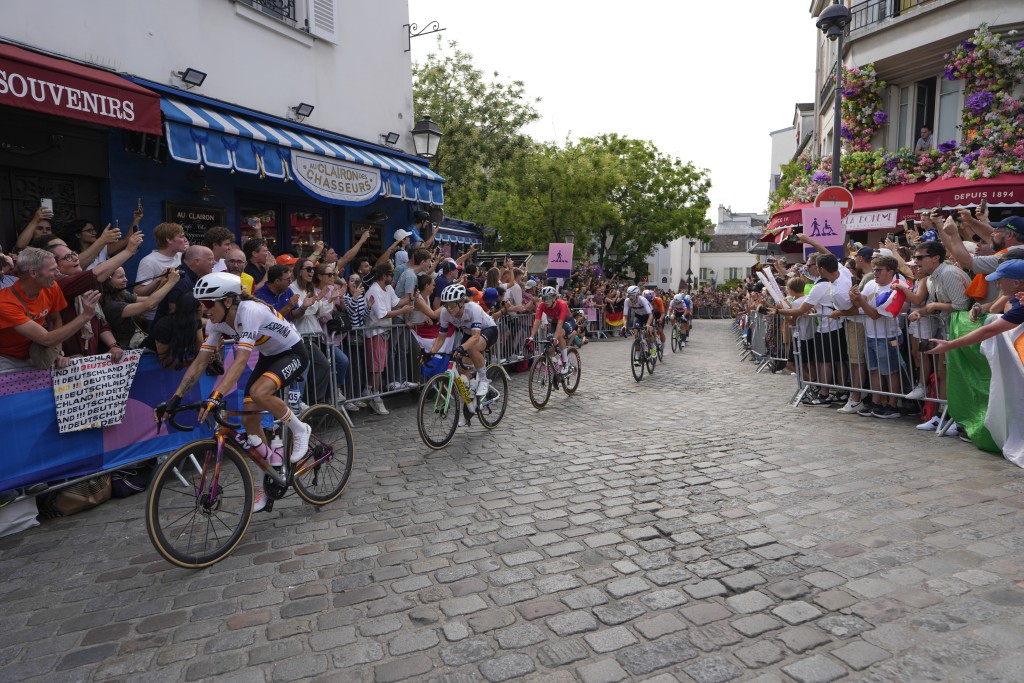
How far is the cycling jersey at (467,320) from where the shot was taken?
7.07 m

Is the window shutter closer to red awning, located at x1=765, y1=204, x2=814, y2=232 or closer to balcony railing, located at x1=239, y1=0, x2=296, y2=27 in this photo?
balcony railing, located at x1=239, y1=0, x2=296, y2=27

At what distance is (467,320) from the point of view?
23.2 feet

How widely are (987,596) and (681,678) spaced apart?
1927mm

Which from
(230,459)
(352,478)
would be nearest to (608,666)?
(230,459)

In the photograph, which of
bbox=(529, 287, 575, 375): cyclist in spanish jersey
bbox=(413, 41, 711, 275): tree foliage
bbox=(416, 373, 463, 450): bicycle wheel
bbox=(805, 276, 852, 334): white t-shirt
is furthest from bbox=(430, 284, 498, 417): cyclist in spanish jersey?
bbox=(413, 41, 711, 275): tree foliage

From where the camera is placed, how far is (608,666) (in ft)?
9.38

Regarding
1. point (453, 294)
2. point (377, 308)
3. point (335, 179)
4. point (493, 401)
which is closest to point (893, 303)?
point (493, 401)

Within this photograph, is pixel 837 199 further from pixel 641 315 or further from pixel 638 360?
pixel 638 360

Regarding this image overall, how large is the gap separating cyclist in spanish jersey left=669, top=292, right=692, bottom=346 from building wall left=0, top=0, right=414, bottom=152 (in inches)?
383

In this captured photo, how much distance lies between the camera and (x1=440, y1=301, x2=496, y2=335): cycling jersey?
7.07m

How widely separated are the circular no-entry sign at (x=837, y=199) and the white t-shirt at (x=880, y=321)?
2.95 m

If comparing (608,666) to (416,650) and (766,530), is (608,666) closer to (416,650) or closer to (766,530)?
(416,650)

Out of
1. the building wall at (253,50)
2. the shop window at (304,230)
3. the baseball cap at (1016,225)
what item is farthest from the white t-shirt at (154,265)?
the baseball cap at (1016,225)

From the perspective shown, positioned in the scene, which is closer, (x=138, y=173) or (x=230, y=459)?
(x=230, y=459)
